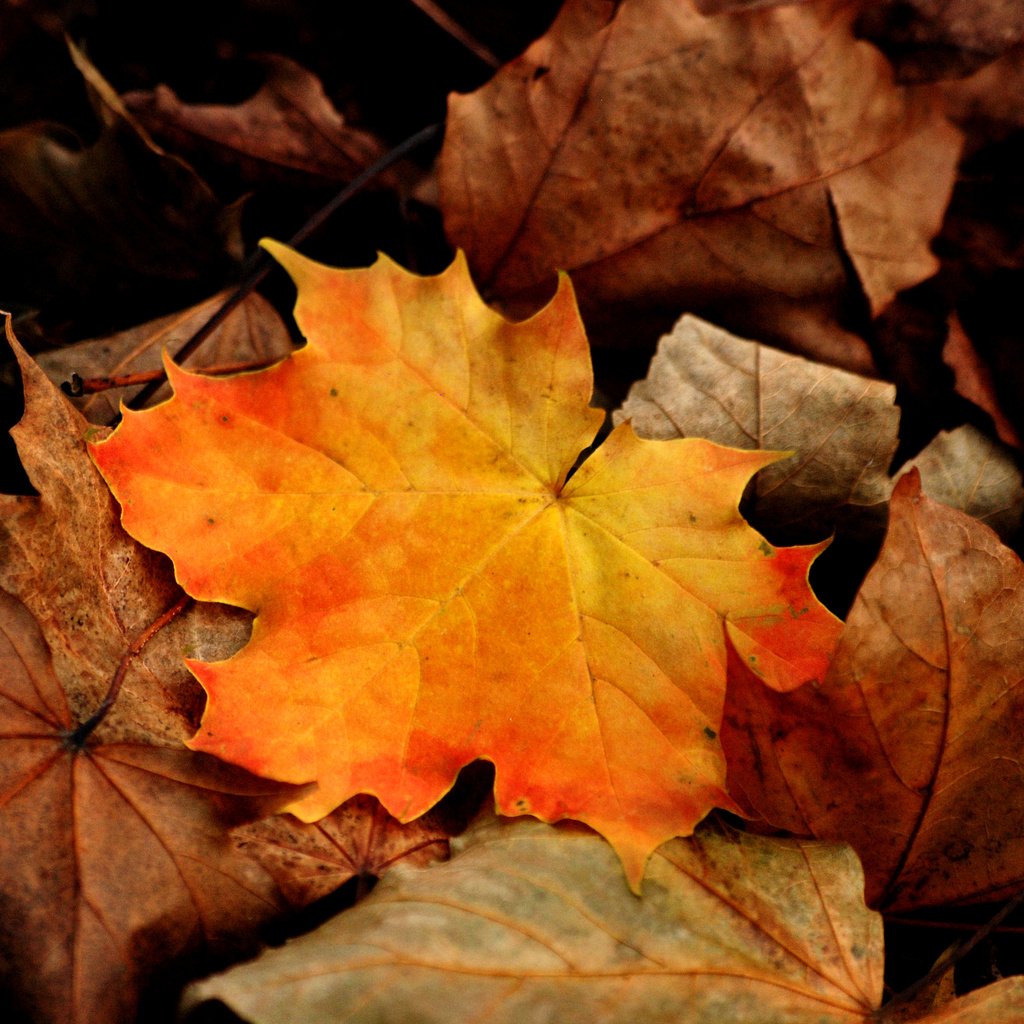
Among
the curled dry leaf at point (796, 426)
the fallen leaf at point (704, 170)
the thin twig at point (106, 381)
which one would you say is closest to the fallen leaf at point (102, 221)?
the thin twig at point (106, 381)

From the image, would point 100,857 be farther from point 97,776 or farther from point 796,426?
point 796,426

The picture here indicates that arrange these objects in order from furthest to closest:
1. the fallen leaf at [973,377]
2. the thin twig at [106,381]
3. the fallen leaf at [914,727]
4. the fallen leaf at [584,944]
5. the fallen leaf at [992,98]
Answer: the fallen leaf at [992,98] < the fallen leaf at [973,377] < the thin twig at [106,381] < the fallen leaf at [914,727] < the fallen leaf at [584,944]

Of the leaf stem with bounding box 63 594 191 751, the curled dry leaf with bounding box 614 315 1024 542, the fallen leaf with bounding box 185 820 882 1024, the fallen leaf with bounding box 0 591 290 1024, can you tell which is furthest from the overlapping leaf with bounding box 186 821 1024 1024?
the curled dry leaf with bounding box 614 315 1024 542

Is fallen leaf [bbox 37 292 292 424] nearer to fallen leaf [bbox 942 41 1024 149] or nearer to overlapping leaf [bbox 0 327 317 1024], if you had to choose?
overlapping leaf [bbox 0 327 317 1024]

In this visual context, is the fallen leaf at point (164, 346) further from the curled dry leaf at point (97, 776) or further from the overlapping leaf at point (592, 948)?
the overlapping leaf at point (592, 948)

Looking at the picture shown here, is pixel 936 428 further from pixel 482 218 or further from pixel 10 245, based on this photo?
pixel 10 245

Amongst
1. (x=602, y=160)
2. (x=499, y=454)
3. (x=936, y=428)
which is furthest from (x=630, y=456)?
(x=936, y=428)
